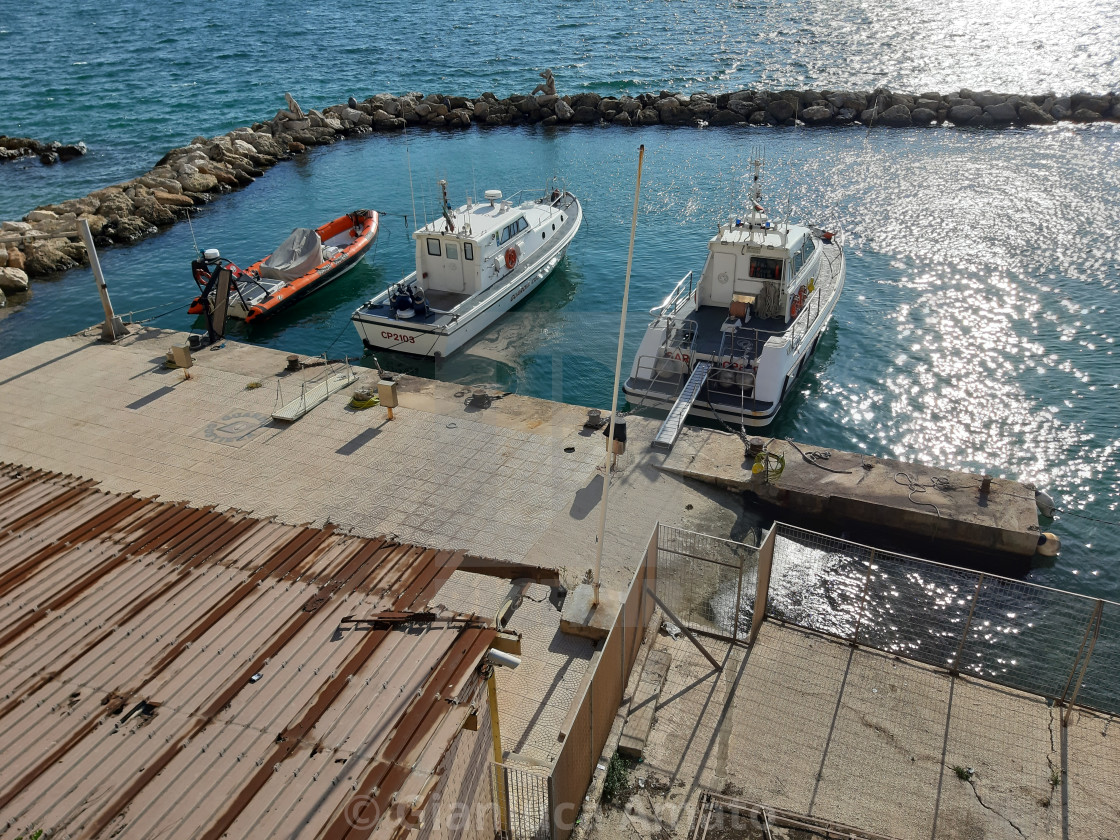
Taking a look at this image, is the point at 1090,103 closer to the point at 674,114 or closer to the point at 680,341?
the point at 674,114

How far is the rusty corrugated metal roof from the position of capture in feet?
19.6

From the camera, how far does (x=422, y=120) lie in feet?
151

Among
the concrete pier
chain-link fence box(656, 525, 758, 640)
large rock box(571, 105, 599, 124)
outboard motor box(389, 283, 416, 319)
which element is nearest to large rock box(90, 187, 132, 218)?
outboard motor box(389, 283, 416, 319)

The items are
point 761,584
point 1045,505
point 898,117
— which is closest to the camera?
point 761,584

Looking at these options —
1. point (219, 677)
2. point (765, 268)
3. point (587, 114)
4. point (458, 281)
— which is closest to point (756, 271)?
point (765, 268)

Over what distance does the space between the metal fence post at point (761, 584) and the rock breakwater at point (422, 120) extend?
96.7ft

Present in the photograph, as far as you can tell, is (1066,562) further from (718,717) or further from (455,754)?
(455,754)

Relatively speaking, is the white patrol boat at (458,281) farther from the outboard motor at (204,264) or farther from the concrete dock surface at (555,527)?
the outboard motor at (204,264)

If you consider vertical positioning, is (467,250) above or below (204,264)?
above

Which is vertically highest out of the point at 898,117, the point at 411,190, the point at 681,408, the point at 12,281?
the point at 898,117

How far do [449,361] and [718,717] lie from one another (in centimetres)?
1501

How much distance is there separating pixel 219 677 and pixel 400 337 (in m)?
16.2

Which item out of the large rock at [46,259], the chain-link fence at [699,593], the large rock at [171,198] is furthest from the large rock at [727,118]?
the chain-link fence at [699,593]

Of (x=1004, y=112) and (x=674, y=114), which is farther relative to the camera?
(x=674, y=114)
